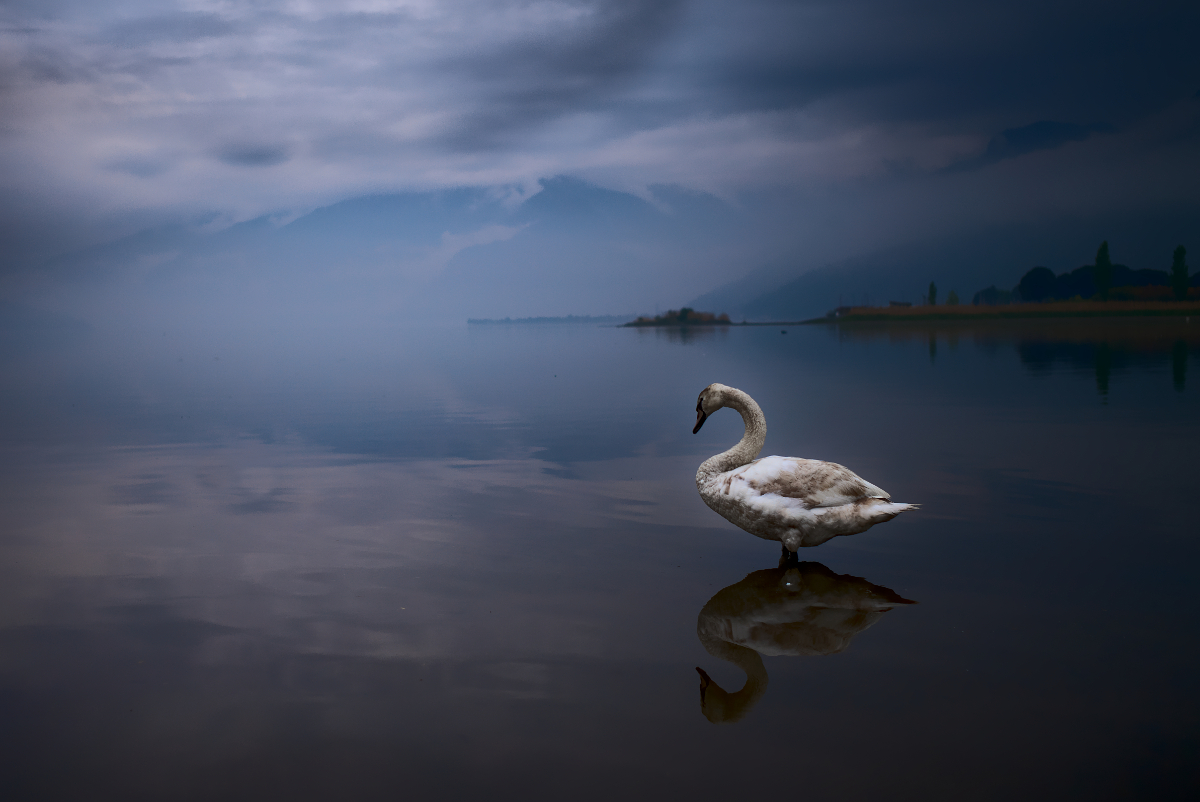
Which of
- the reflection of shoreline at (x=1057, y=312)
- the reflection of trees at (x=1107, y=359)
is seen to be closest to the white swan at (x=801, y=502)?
the reflection of trees at (x=1107, y=359)

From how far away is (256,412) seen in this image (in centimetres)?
2647

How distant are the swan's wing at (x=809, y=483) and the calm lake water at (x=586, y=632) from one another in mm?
936

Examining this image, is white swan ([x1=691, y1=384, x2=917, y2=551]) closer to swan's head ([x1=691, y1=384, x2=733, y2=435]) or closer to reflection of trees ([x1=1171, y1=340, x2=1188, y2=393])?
swan's head ([x1=691, y1=384, x2=733, y2=435])

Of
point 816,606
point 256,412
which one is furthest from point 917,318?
point 816,606

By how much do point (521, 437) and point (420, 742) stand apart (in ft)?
47.1

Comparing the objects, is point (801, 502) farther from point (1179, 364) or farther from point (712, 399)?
point (1179, 364)

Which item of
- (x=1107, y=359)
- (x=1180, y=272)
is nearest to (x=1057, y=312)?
(x=1180, y=272)

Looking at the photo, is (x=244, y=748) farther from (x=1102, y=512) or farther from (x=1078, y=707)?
(x=1102, y=512)

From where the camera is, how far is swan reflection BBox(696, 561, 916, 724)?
6.18m

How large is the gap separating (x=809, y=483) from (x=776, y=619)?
161 cm

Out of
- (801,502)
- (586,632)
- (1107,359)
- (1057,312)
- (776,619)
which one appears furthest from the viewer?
(1057,312)

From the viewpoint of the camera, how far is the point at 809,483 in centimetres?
843

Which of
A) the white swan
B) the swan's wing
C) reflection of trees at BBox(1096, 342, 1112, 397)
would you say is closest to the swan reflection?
the white swan

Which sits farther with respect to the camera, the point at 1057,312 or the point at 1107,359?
the point at 1057,312
